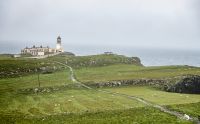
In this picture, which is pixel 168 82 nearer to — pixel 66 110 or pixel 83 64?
pixel 66 110

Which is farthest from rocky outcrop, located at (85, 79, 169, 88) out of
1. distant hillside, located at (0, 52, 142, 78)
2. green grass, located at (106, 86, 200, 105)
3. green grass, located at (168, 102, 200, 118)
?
green grass, located at (168, 102, 200, 118)

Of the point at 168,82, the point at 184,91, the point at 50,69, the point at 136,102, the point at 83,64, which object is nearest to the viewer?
the point at 136,102

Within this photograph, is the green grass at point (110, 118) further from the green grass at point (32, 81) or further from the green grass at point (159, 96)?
the green grass at point (32, 81)

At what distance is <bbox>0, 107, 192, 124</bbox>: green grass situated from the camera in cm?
5719

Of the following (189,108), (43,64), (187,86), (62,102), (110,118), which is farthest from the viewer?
(43,64)

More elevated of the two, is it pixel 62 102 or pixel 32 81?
pixel 32 81

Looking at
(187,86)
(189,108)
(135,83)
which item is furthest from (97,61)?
(189,108)

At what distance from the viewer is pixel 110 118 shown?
196 ft

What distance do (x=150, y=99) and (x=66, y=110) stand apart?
21.2m

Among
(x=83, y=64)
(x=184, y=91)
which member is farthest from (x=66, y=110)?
(x=83, y=64)

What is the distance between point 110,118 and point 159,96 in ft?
90.2

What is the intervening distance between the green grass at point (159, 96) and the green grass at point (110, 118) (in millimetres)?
12340

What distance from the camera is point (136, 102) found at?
76438 millimetres

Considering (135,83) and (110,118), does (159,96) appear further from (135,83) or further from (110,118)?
(110,118)
